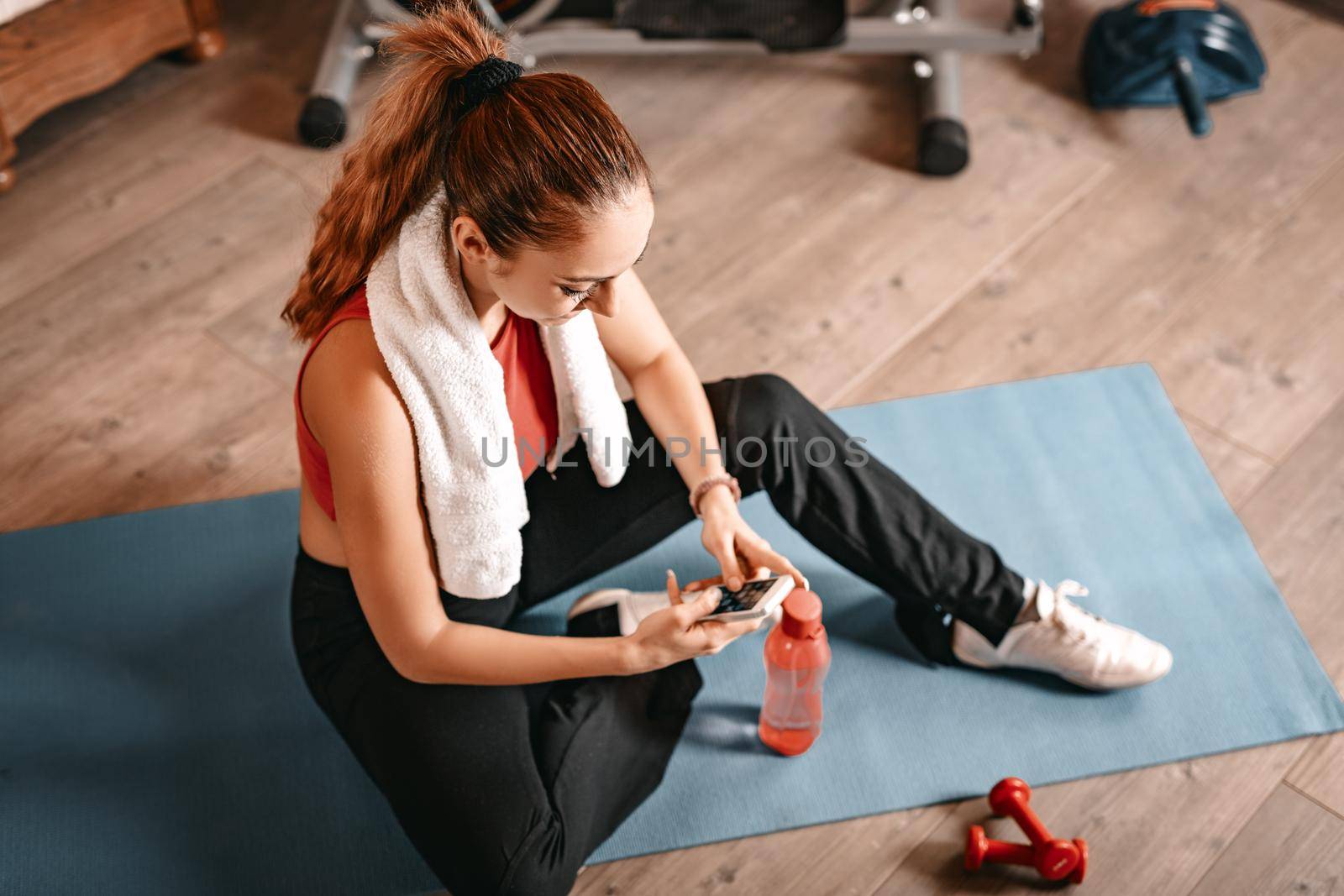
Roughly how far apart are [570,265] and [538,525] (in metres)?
0.42

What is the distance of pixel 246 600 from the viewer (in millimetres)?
1647

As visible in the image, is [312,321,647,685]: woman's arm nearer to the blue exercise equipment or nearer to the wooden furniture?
the wooden furniture

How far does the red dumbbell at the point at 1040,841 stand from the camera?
1.35 metres

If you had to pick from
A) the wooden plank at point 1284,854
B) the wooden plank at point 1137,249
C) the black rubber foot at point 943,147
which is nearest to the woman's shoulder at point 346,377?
the wooden plank at point 1137,249

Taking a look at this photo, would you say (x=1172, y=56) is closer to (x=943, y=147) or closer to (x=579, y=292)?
(x=943, y=147)

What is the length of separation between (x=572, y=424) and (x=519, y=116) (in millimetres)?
430

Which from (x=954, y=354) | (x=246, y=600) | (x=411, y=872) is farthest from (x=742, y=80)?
(x=411, y=872)

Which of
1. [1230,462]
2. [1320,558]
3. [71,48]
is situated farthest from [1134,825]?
[71,48]

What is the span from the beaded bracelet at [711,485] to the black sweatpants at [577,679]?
0.09 feet

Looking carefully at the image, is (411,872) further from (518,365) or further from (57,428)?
(57,428)

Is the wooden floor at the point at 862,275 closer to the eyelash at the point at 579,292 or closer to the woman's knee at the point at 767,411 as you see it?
the woman's knee at the point at 767,411

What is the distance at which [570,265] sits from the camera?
41.8 inches

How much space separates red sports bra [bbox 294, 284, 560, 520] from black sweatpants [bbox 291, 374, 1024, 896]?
0.06 metres

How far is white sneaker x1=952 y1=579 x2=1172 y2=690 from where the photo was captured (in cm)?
147
